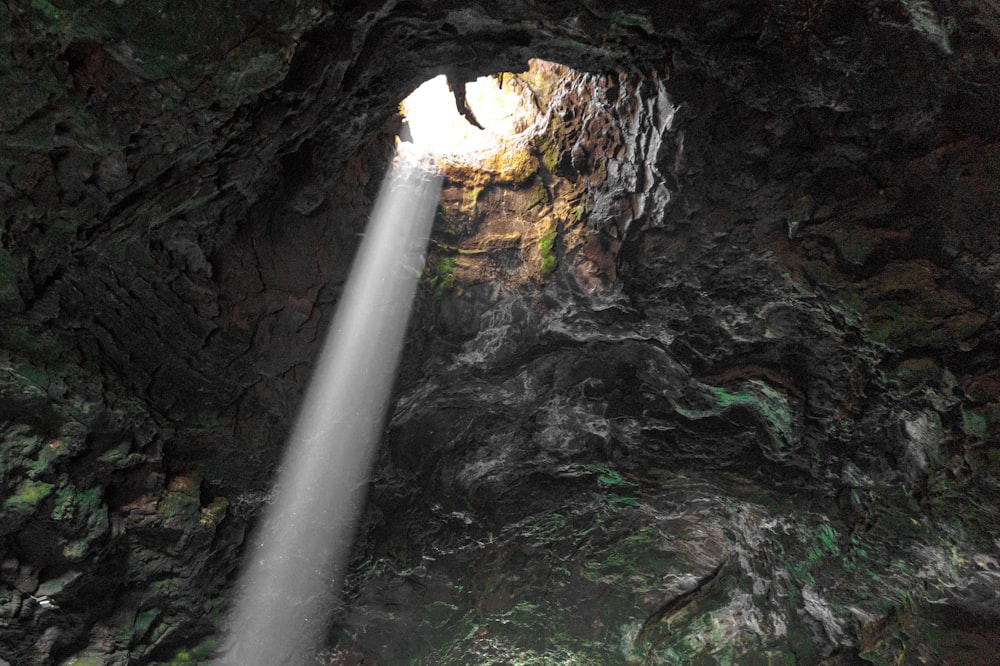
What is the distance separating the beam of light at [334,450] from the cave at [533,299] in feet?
0.55

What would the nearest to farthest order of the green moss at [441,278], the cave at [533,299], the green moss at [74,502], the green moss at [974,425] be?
the cave at [533,299] < the green moss at [974,425] < the green moss at [74,502] < the green moss at [441,278]

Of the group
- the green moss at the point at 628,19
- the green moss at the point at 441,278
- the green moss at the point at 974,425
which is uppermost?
the green moss at the point at 628,19

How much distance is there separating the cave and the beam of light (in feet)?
0.55

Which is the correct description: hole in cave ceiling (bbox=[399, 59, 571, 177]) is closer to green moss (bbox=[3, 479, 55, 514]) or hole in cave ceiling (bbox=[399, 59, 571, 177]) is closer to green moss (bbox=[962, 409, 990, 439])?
green moss (bbox=[3, 479, 55, 514])

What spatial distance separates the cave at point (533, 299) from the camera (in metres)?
3.47

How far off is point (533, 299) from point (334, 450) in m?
2.69

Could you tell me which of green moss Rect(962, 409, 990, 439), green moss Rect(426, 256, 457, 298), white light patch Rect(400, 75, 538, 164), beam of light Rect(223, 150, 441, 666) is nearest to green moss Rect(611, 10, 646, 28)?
white light patch Rect(400, 75, 538, 164)

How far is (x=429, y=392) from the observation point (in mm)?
6199

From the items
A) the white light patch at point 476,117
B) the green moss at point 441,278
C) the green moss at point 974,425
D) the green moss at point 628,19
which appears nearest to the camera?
the green moss at point 628,19

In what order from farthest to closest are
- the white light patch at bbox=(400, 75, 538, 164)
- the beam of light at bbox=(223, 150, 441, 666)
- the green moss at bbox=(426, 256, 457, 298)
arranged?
the white light patch at bbox=(400, 75, 538, 164)
the green moss at bbox=(426, 256, 457, 298)
the beam of light at bbox=(223, 150, 441, 666)

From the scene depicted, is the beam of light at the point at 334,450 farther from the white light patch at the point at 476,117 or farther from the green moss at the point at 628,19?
the green moss at the point at 628,19

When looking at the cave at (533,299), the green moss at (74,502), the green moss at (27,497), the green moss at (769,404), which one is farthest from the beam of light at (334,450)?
the green moss at (769,404)

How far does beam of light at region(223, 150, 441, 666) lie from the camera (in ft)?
17.7

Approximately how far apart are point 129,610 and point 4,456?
2015 millimetres
